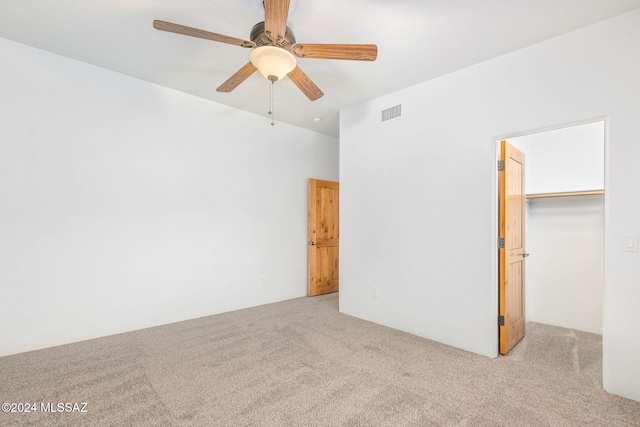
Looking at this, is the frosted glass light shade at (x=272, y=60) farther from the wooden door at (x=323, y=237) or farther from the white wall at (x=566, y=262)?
the white wall at (x=566, y=262)

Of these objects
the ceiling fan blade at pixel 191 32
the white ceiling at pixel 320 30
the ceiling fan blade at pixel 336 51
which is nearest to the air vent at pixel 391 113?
the white ceiling at pixel 320 30

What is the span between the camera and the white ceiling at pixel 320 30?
6.84 ft

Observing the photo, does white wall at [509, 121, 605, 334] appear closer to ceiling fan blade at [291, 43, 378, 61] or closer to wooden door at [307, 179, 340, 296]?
ceiling fan blade at [291, 43, 378, 61]

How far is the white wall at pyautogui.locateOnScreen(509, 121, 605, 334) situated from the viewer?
3.19m

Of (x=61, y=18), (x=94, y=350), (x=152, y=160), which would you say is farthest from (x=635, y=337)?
(x=61, y=18)

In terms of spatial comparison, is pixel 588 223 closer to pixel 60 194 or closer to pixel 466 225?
pixel 466 225

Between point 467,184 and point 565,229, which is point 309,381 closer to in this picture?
point 467,184

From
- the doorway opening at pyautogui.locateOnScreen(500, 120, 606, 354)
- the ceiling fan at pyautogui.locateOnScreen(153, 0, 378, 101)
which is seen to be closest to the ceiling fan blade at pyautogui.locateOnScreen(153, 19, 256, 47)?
the ceiling fan at pyautogui.locateOnScreen(153, 0, 378, 101)

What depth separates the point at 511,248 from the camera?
2.86 metres

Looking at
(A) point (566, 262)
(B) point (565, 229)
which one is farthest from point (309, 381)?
(B) point (565, 229)

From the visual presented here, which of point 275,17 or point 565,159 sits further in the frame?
point 565,159

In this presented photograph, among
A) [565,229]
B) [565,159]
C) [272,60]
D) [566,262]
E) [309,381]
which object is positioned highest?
[272,60]

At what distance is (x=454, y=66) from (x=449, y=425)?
2.96m

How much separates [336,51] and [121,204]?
2.72 meters
